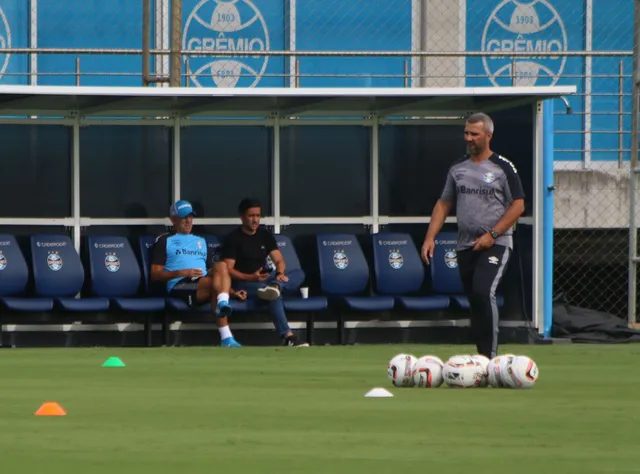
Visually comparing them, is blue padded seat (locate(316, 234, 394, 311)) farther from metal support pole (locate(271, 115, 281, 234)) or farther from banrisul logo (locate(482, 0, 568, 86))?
banrisul logo (locate(482, 0, 568, 86))

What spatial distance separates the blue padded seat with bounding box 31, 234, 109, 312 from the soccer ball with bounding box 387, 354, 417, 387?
6.77 m

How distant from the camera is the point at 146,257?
55.5 ft

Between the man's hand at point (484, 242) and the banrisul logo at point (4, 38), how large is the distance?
9.93 meters

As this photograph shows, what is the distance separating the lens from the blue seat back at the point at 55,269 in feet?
53.7

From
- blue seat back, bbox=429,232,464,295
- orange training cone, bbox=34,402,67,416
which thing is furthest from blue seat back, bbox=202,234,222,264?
orange training cone, bbox=34,402,67,416

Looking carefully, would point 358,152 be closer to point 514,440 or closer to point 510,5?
point 510,5

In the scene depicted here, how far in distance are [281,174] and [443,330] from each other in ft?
7.75

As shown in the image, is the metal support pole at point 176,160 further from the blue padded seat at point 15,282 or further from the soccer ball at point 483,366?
the soccer ball at point 483,366

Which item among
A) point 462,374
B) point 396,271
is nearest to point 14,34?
point 396,271

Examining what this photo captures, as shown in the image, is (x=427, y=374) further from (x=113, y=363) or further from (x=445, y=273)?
(x=445, y=273)

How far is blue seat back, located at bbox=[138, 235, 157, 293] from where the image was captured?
16812mm

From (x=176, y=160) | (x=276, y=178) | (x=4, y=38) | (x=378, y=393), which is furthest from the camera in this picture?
(x=4, y=38)

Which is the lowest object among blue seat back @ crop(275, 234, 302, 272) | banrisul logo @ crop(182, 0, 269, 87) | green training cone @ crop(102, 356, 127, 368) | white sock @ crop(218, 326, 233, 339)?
white sock @ crop(218, 326, 233, 339)

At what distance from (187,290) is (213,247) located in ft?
3.36
